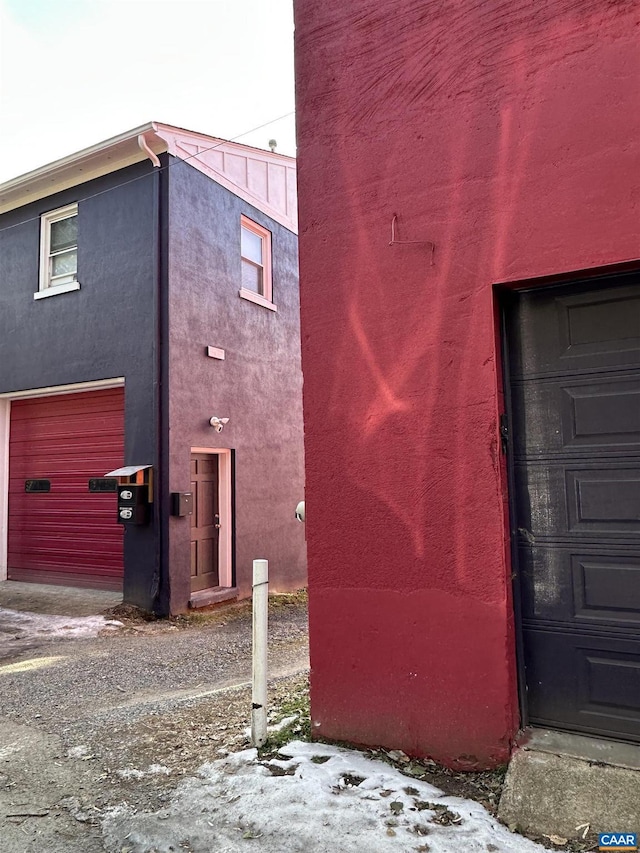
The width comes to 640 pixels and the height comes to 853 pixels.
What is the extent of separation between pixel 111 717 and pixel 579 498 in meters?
3.55

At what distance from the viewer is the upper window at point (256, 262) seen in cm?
1109

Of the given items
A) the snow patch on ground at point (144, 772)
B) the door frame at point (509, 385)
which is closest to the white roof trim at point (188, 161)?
the door frame at point (509, 385)

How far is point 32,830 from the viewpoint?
2898 millimetres

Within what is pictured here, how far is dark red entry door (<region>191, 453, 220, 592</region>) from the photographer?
958cm

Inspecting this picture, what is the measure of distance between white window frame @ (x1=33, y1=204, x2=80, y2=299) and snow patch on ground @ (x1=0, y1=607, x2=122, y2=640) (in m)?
4.98

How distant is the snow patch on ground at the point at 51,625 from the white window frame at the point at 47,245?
16.3 feet

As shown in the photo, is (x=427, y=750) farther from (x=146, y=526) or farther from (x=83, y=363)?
(x=83, y=363)

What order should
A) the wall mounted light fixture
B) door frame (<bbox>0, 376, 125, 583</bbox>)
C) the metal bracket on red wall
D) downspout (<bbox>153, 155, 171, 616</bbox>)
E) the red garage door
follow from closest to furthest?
the metal bracket on red wall < downspout (<bbox>153, 155, 171, 616</bbox>) < the red garage door < the wall mounted light fixture < door frame (<bbox>0, 376, 125, 583</bbox>)

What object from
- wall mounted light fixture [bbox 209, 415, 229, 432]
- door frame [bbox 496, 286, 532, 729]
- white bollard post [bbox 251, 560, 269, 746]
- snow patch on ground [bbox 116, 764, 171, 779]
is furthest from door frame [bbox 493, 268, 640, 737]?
wall mounted light fixture [bbox 209, 415, 229, 432]

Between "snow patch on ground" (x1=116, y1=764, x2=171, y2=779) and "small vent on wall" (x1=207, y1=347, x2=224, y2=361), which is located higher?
"small vent on wall" (x1=207, y1=347, x2=224, y2=361)

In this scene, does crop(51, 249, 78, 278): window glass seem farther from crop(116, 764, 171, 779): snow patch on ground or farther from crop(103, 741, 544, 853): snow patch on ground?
crop(103, 741, 544, 853): snow patch on ground

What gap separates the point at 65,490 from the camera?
10.0 m

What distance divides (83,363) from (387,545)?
293 inches

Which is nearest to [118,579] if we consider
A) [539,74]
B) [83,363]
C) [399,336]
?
[83,363]
